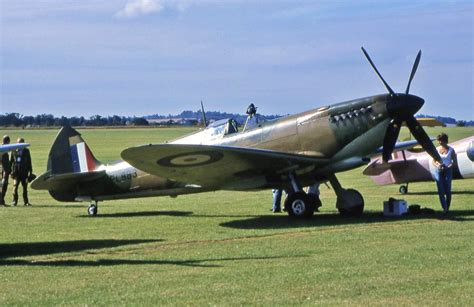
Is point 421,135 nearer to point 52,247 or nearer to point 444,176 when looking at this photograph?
point 444,176

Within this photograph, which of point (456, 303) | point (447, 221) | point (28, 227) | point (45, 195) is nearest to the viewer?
point (456, 303)

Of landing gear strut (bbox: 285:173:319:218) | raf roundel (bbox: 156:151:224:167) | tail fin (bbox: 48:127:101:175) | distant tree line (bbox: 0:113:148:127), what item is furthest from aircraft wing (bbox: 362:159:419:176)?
distant tree line (bbox: 0:113:148:127)

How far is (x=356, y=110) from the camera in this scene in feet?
51.6

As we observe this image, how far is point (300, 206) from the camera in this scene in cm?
1580

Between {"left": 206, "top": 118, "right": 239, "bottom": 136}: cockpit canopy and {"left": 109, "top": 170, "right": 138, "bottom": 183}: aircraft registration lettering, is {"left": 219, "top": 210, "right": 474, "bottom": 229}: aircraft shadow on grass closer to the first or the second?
{"left": 206, "top": 118, "right": 239, "bottom": 136}: cockpit canopy

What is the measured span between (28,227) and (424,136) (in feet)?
23.5

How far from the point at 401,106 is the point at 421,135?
3.13 ft

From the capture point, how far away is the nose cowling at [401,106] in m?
15.5

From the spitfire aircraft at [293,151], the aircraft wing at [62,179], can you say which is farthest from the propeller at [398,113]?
the aircraft wing at [62,179]

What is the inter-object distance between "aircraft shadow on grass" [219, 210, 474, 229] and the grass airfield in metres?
0.02

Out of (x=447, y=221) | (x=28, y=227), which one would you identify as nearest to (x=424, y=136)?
(x=447, y=221)

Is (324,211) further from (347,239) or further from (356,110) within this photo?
(347,239)

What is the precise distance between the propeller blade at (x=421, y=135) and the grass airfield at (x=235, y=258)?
3.61 ft

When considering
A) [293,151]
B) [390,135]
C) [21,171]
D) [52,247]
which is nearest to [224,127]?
[293,151]
